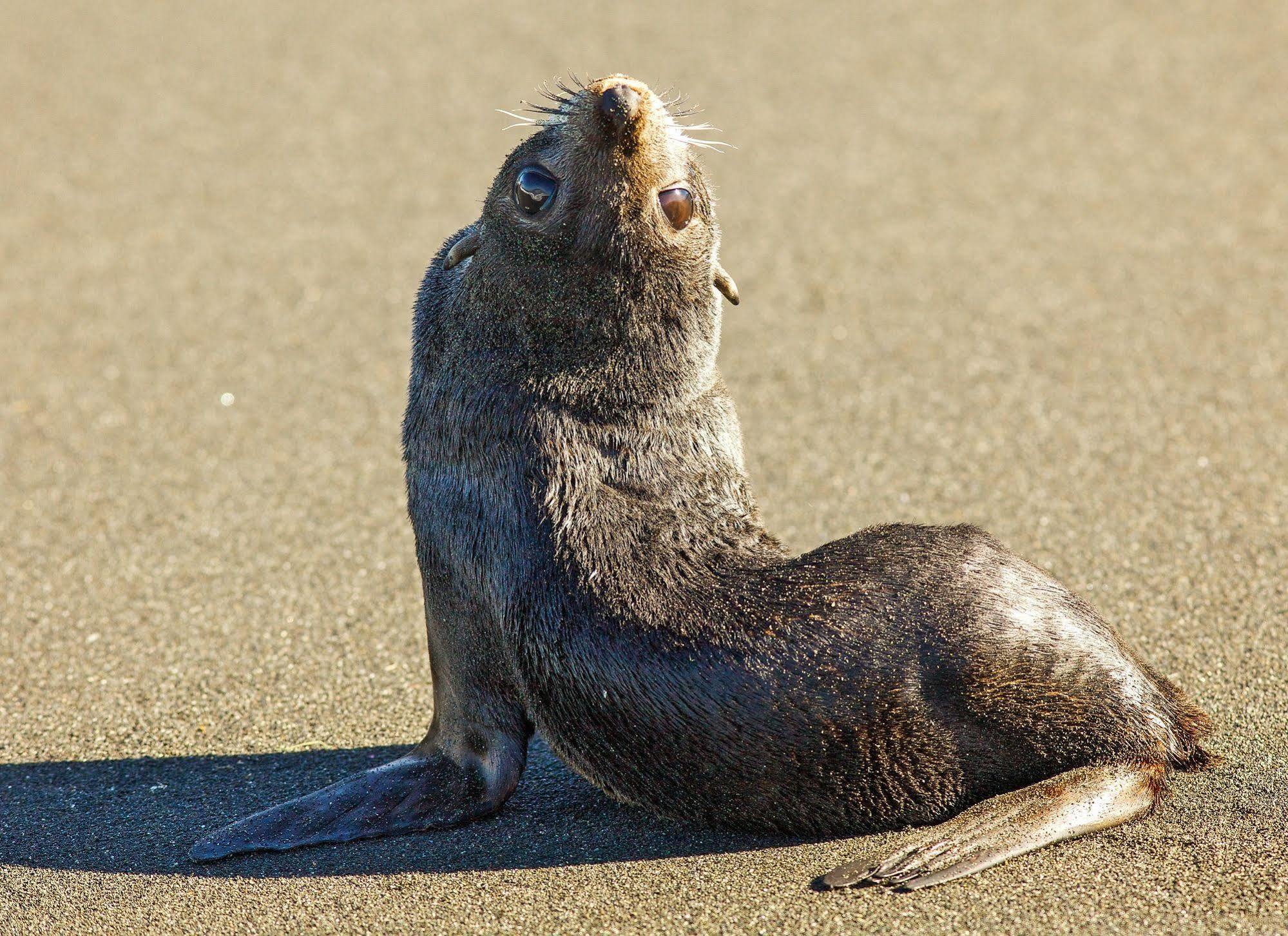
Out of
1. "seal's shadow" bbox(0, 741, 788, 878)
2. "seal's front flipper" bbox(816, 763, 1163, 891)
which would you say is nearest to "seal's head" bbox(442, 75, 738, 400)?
"seal's shadow" bbox(0, 741, 788, 878)

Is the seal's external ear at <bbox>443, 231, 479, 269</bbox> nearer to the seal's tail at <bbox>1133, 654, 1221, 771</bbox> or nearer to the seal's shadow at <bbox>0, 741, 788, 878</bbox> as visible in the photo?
the seal's shadow at <bbox>0, 741, 788, 878</bbox>

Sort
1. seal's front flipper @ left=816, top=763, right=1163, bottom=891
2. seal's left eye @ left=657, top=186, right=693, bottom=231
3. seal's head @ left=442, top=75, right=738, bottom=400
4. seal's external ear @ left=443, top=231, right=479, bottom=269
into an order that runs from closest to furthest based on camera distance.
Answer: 1. seal's front flipper @ left=816, top=763, right=1163, bottom=891
2. seal's head @ left=442, top=75, right=738, bottom=400
3. seal's left eye @ left=657, top=186, right=693, bottom=231
4. seal's external ear @ left=443, top=231, right=479, bottom=269

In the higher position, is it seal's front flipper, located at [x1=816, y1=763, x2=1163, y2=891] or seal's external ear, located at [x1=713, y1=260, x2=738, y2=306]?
seal's external ear, located at [x1=713, y1=260, x2=738, y2=306]

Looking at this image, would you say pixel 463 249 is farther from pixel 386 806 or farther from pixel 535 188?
pixel 386 806

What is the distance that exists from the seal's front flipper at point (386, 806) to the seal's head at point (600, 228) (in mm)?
1062

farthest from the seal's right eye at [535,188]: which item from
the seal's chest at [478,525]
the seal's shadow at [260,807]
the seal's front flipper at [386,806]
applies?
the seal's shadow at [260,807]

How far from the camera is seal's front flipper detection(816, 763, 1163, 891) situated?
3.38m

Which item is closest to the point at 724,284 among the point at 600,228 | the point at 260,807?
the point at 600,228

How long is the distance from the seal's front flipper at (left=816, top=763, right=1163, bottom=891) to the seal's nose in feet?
5.87

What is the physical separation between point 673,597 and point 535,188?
3.49ft

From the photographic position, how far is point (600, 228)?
3.73 meters

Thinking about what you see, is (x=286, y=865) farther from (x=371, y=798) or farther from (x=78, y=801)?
(x=78, y=801)

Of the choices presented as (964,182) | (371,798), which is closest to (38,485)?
(371,798)

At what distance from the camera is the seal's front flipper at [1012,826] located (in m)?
3.38
